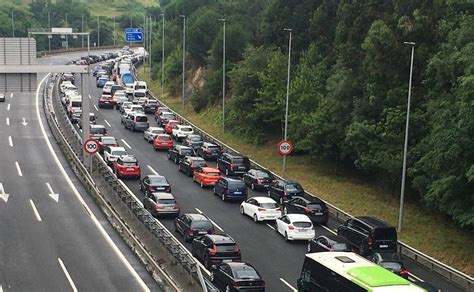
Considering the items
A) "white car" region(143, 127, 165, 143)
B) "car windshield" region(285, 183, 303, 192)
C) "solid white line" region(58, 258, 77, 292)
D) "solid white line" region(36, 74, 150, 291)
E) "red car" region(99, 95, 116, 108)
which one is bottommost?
"solid white line" region(58, 258, 77, 292)

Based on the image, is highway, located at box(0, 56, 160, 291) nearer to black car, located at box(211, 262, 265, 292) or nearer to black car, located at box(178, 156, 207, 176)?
black car, located at box(211, 262, 265, 292)

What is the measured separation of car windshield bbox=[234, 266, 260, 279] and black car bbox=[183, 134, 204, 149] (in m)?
31.0

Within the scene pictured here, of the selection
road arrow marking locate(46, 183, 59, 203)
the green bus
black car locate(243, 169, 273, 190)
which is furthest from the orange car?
the green bus

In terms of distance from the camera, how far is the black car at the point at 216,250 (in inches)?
1213

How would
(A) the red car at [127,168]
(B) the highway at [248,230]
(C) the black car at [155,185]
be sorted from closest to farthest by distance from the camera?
(B) the highway at [248,230]
(C) the black car at [155,185]
(A) the red car at [127,168]

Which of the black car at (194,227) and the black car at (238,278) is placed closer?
the black car at (238,278)

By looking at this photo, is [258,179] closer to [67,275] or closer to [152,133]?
[152,133]

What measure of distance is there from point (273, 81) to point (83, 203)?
73.0 ft

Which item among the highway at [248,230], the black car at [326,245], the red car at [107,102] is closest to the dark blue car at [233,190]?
the highway at [248,230]

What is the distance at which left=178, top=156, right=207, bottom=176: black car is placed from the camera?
4938 cm

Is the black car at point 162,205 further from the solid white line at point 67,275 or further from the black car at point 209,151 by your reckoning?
the black car at point 209,151

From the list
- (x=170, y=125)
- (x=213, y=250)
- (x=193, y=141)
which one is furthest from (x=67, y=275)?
(x=170, y=125)

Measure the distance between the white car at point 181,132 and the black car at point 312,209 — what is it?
23.5 meters

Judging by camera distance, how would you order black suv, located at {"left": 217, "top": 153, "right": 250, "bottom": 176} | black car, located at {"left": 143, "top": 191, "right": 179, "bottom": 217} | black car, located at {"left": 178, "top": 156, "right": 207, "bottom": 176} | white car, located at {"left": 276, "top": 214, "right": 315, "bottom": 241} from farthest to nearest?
black suv, located at {"left": 217, "top": 153, "right": 250, "bottom": 176} < black car, located at {"left": 178, "top": 156, "right": 207, "bottom": 176} < black car, located at {"left": 143, "top": 191, "right": 179, "bottom": 217} < white car, located at {"left": 276, "top": 214, "right": 315, "bottom": 241}
